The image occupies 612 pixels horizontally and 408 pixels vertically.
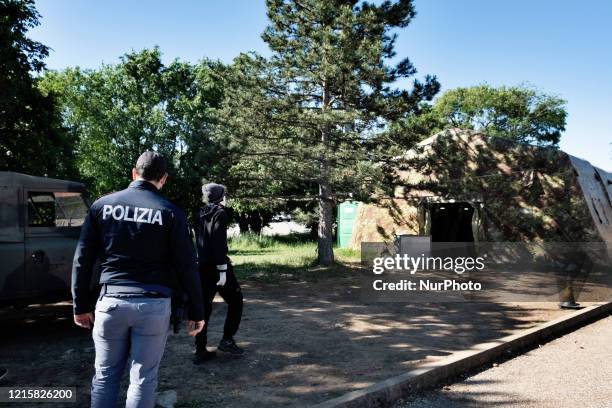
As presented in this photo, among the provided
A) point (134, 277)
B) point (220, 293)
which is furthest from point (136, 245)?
point (220, 293)

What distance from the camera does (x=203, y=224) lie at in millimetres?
5109

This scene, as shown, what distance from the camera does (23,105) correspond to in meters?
12.3

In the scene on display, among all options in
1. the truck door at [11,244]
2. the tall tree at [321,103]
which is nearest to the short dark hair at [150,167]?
the truck door at [11,244]

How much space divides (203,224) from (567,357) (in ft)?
14.8

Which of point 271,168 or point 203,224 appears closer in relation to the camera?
point 203,224

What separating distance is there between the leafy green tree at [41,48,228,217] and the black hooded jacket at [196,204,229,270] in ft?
76.4

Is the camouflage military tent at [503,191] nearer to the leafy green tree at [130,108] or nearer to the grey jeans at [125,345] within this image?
the grey jeans at [125,345]

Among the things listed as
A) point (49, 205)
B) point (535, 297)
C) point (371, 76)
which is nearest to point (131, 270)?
point (49, 205)

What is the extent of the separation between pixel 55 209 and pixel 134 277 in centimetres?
410

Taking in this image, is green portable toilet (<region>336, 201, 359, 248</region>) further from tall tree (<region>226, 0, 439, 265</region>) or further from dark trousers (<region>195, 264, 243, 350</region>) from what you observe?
dark trousers (<region>195, 264, 243, 350</region>)

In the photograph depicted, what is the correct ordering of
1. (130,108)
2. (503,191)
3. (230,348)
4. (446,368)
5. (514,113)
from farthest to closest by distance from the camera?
(514,113)
(130,108)
(503,191)
(230,348)
(446,368)

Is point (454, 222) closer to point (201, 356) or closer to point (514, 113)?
point (201, 356)

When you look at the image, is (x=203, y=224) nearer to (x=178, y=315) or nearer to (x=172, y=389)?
(x=172, y=389)

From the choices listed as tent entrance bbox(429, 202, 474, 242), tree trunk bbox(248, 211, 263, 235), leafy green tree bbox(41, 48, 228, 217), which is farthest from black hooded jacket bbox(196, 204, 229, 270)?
tree trunk bbox(248, 211, 263, 235)
